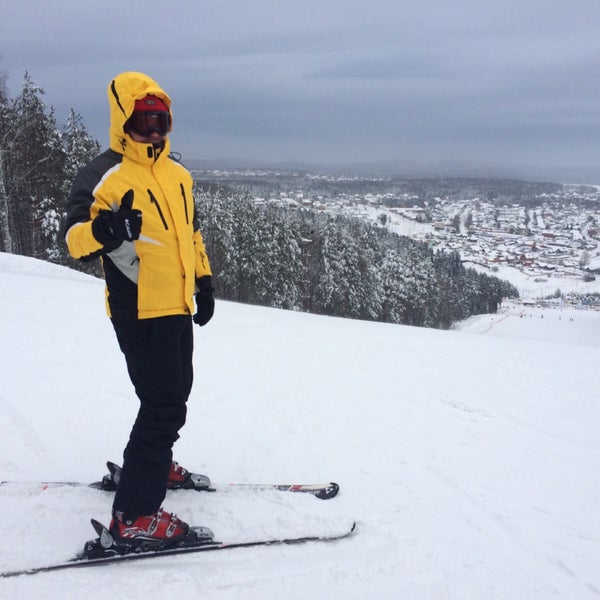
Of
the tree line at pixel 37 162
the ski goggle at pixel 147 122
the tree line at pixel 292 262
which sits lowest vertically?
the tree line at pixel 292 262

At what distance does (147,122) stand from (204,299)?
920 mm

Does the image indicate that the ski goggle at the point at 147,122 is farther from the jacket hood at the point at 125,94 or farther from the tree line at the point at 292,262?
the tree line at the point at 292,262

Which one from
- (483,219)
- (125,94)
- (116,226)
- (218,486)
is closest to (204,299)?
(116,226)

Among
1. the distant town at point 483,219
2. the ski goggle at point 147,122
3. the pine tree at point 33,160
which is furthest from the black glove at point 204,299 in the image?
the distant town at point 483,219

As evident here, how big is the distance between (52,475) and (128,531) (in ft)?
3.06

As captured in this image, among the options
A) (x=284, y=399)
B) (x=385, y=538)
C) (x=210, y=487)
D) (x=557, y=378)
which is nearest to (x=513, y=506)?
(x=385, y=538)

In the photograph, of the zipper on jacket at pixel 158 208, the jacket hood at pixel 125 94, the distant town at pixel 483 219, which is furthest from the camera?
the distant town at pixel 483 219

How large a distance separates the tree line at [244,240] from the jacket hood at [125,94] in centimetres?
2095

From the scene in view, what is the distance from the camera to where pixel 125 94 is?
187cm

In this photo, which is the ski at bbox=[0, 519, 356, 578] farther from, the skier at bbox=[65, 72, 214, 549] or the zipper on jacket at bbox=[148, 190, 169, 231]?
the zipper on jacket at bbox=[148, 190, 169, 231]

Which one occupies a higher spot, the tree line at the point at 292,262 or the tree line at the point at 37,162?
the tree line at the point at 37,162

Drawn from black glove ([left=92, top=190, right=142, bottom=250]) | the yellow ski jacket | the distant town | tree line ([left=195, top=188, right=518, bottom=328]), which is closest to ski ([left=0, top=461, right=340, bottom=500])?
the yellow ski jacket

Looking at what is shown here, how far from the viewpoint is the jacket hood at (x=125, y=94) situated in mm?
1865

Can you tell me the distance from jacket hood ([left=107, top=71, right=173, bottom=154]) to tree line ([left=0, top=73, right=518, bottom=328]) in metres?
20.9
